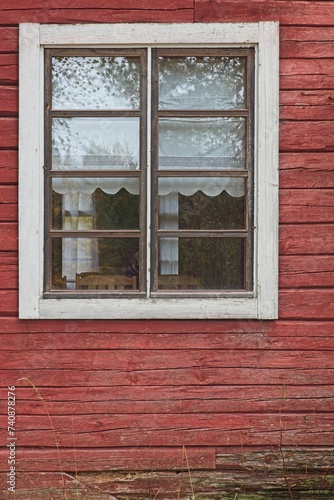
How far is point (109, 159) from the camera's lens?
14.4 feet

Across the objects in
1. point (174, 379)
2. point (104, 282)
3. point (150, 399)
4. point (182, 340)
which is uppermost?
point (104, 282)

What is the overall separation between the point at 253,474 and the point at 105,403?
3.10ft

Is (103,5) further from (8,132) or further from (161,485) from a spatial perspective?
(161,485)

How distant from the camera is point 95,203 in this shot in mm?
4387

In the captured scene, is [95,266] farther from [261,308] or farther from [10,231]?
[261,308]

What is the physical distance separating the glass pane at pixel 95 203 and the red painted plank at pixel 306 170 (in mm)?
857

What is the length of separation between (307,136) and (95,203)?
4.20ft

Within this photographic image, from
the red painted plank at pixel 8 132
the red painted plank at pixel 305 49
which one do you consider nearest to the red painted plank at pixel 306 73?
the red painted plank at pixel 305 49

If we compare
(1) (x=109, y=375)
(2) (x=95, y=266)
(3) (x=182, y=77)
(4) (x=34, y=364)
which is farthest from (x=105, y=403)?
(3) (x=182, y=77)

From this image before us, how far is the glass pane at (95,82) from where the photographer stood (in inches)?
172

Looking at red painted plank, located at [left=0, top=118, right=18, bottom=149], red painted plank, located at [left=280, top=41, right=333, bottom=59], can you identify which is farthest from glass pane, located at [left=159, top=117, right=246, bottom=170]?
red painted plank, located at [left=0, top=118, right=18, bottom=149]

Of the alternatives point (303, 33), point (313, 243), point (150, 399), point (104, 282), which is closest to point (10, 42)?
point (104, 282)

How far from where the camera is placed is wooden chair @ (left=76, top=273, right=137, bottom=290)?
172 inches

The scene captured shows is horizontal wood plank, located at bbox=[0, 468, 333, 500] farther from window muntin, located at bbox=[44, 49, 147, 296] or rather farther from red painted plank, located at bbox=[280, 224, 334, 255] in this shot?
red painted plank, located at bbox=[280, 224, 334, 255]
